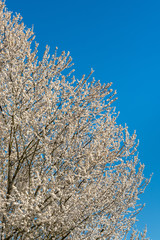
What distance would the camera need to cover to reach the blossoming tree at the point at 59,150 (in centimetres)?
490

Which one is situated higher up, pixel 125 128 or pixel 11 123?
pixel 125 128

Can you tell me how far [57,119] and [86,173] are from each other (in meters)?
1.61

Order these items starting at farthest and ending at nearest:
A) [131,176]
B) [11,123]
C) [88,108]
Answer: [131,176] → [88,108] → [11,123]

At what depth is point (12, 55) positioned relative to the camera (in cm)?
626

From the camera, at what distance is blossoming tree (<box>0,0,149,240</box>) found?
193 inches

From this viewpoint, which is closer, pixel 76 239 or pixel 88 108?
pixel 76 239

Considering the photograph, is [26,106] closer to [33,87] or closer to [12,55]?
[33,87]

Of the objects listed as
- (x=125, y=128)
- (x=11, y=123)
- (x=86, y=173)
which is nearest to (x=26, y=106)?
(x=11, y=123)

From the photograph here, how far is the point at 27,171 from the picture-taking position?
5.58 metres

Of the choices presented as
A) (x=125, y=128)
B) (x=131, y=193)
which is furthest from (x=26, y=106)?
(x=131, y=193)

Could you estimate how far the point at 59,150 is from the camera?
18.1 feet

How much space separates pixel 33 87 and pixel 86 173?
8.50 ft

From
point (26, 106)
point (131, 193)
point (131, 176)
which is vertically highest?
point (131, 176)

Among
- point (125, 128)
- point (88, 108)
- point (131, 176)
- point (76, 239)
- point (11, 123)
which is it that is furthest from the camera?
point (131, 176)
